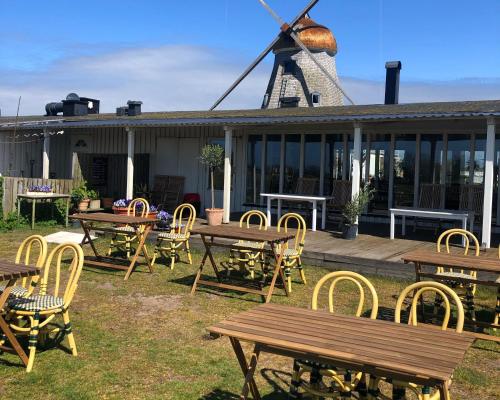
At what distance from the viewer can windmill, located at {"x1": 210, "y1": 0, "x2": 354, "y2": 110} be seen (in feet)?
84.4

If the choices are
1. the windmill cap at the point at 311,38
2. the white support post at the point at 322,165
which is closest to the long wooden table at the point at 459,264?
the white support post at the point at 322,165

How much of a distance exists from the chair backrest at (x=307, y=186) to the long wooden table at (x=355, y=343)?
9338 millimetres

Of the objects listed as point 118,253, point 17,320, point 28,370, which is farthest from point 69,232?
point 28,370

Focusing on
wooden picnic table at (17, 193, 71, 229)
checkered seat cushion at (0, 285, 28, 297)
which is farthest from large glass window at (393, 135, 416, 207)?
checkered seat cushion at (0, 285, 28, 297)

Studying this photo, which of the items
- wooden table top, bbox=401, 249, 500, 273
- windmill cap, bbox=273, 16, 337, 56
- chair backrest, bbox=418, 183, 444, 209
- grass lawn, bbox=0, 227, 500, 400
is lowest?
grass lawn, bbox=0, 227, 500, 400

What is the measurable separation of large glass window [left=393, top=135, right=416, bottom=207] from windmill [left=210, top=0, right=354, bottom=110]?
13.6m

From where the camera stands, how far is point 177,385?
144 inches

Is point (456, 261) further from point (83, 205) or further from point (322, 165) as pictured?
point (83, 205)

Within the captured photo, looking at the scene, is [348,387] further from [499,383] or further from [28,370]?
[28,370]

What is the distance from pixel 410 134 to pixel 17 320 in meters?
9.10

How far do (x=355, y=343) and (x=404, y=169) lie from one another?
9.53 m

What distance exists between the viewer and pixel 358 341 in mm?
2580

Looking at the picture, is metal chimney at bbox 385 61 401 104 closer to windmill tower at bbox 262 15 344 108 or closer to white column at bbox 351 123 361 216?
white column at bbox 351 123 361 216

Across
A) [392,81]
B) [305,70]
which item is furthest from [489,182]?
[305,70]
